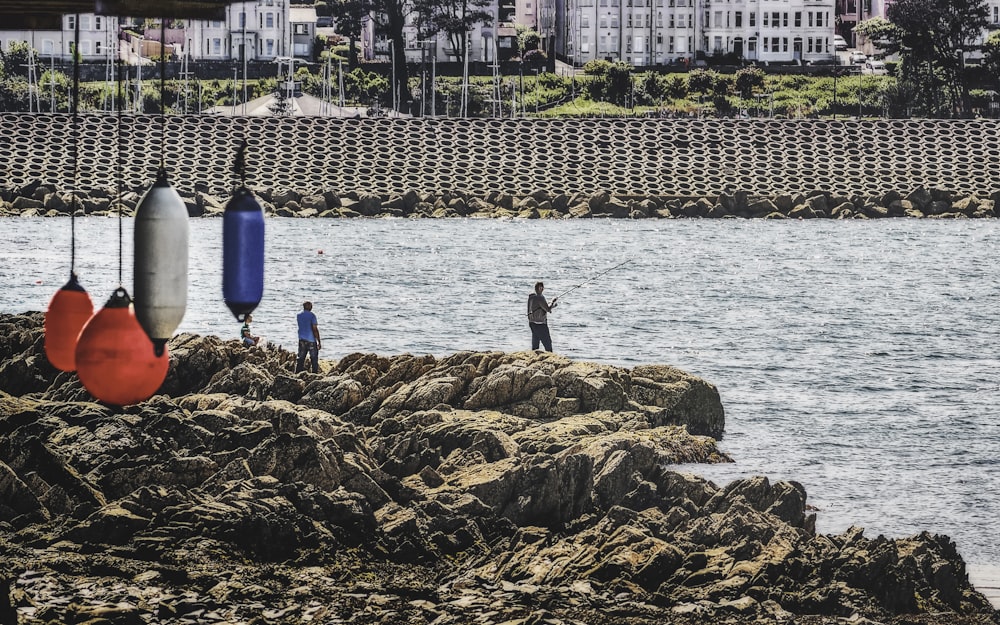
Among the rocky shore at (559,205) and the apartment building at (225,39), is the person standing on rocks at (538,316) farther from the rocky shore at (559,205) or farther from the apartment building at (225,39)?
the apartment building at (225,39)

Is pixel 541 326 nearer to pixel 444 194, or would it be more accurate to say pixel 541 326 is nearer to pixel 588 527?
pixel 588 527

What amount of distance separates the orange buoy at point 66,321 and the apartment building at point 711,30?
434 feet

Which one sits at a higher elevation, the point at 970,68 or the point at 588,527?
the point at 970,68

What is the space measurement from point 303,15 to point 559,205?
66.0 meters

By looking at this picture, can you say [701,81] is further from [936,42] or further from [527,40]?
[527,40]

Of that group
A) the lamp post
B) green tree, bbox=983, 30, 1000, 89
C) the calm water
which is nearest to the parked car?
green tree, bbox=983, 30, 1000, 89

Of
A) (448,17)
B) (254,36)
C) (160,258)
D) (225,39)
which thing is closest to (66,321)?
(160,258)

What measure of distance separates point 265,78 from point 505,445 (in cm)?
11051

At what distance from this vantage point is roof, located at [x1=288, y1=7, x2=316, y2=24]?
15362 cm

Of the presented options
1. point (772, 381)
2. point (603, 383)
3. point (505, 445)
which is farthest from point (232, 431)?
point (772, 381)

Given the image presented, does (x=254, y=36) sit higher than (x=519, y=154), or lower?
higher

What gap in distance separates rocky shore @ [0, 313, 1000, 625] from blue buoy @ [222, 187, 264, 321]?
7505 mm

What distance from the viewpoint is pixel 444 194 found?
96625mm

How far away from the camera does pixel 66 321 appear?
9.01m
